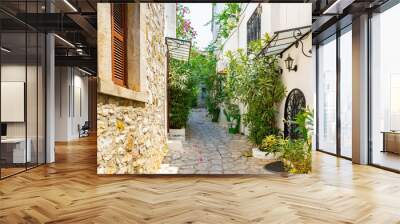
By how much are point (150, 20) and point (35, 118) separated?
2.32 m

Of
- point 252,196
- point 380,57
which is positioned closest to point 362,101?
point 380,57

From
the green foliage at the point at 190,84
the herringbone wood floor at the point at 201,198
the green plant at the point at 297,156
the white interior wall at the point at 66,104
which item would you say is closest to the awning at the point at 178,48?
the green foliage at the point at 190,84

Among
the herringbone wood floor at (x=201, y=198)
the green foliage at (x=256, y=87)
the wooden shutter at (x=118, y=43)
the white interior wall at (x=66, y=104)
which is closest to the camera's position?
the herringbone wood floor at (x=201, y=198)

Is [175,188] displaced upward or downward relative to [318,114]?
downward

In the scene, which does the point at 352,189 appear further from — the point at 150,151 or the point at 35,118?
the point at 35,118

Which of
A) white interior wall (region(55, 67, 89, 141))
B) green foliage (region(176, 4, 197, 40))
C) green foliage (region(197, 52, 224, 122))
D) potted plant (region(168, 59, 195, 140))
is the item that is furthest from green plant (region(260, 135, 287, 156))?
white interior wall (region(55, 67, 89, 141))

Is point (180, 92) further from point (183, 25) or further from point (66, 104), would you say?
point (66, 104)

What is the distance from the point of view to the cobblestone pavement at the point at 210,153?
14.1 feet

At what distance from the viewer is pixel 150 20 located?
4.87 m

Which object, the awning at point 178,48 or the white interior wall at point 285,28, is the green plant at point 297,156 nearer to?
the white interior wall at point 285,28

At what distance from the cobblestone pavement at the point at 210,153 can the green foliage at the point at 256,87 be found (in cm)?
26

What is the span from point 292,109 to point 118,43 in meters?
2.38

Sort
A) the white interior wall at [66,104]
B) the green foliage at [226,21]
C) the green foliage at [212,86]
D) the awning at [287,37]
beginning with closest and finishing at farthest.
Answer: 1. the awning at [287,37]
2. the green foliage at [212,86]
3. the green foliage at [226,21]
4. the white interior wall at [66,104]

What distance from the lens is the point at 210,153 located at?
4.44 m
